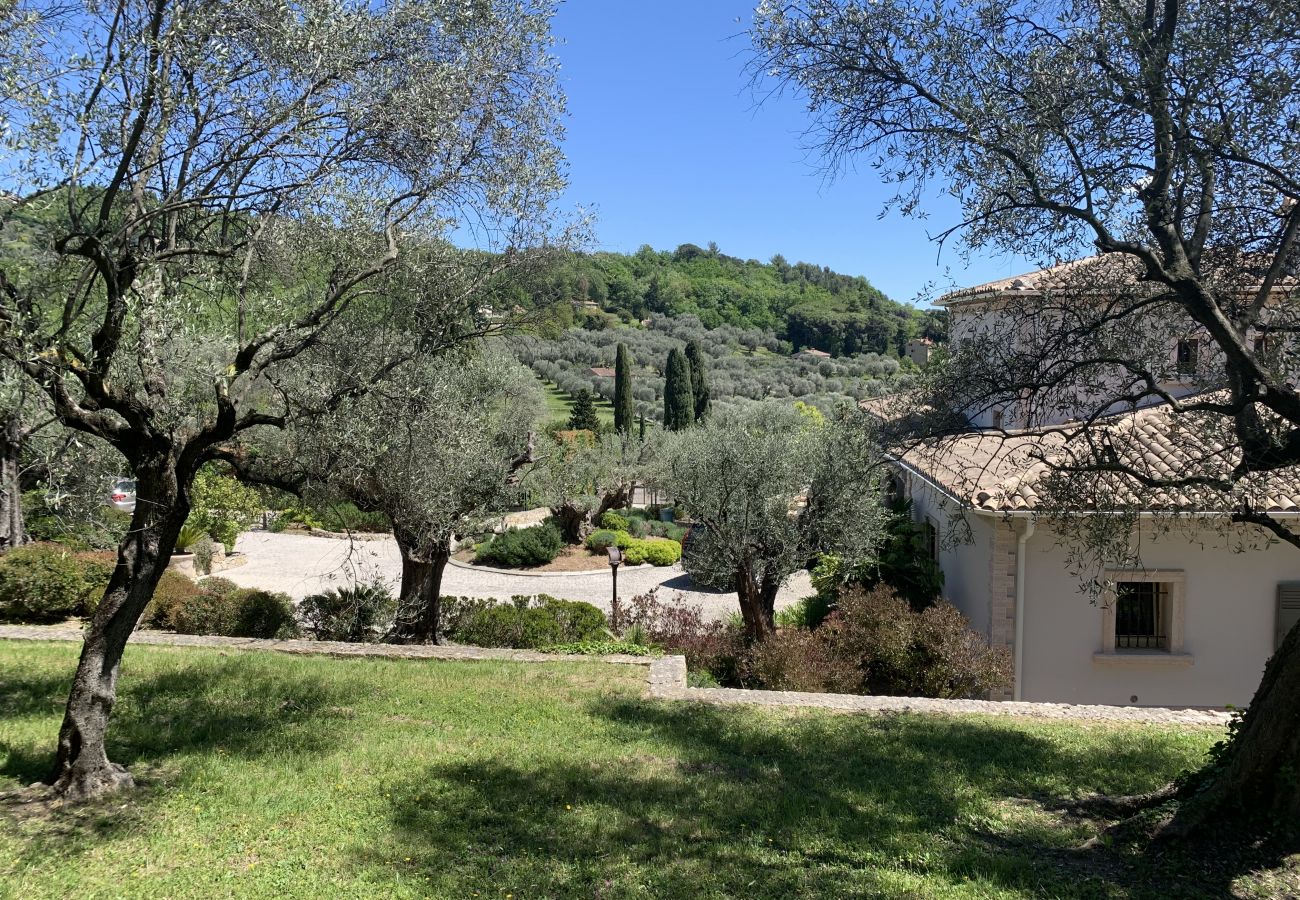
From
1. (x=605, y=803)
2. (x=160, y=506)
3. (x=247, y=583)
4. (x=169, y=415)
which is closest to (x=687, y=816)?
(x=605, y=803)

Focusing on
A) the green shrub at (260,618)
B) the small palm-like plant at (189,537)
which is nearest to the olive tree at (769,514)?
the green shrub at (260,618)

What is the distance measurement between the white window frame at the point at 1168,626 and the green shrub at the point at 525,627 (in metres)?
6.47

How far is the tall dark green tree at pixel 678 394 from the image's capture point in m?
38.0

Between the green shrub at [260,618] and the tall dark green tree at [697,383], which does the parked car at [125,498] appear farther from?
the tall dark green tree at [697,383]

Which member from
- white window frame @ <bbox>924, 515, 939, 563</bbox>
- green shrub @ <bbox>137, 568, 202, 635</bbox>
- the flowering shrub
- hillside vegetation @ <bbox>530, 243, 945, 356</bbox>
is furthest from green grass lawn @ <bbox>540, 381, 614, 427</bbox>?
green shrub @ <bbox>137, 568, 202, 635</bbox>

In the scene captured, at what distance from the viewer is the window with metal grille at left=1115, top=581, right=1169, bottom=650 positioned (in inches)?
414

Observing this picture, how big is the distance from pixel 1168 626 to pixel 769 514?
515 cm

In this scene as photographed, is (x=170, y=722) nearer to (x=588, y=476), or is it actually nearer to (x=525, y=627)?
(x=525, y=627)

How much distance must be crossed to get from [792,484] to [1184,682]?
18.1 feet

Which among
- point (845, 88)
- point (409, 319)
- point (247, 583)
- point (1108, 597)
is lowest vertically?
point (247, 583)

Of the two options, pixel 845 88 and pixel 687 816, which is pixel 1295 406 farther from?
pixel 687 816

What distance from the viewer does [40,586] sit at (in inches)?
448

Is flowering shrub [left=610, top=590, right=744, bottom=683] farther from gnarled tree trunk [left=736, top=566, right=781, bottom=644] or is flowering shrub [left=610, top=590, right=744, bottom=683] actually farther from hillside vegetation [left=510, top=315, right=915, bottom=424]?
hillside vegetation [left=510, top=315, right=915, bottom=424]

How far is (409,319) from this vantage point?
7.37m
